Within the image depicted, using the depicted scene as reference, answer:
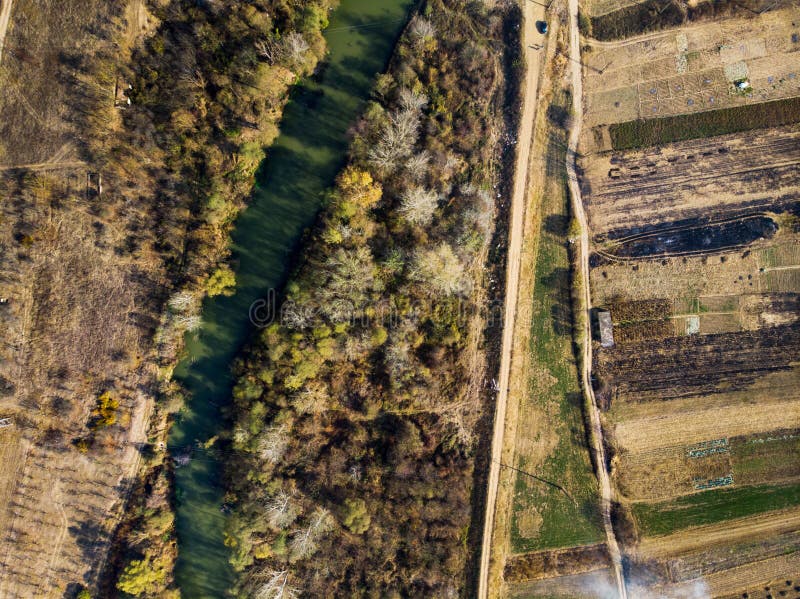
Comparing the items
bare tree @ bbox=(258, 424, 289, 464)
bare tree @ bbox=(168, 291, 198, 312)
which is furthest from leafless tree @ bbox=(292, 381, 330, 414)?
bare tree @ bbox=(168, 291, 198, 312)

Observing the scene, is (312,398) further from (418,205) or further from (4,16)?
(4,16)

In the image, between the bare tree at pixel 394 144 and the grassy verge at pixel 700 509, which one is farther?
the grassy verge at pixel 700 509

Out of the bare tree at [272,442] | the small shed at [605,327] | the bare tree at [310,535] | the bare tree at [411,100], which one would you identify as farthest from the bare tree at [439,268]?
the bare tree at [310,535]

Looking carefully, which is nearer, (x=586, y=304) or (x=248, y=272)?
(x=248, y=272)

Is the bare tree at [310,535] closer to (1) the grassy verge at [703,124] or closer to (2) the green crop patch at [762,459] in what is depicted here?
(2) the green crop patch at [762,459]

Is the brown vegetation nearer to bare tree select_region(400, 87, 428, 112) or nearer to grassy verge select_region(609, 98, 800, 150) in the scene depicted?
bare tree select_region(400, 87, 428, 112)

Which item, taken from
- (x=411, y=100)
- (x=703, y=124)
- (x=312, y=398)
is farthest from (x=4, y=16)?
(x=703, y=124)

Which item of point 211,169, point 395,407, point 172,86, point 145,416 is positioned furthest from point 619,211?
point 145,416
